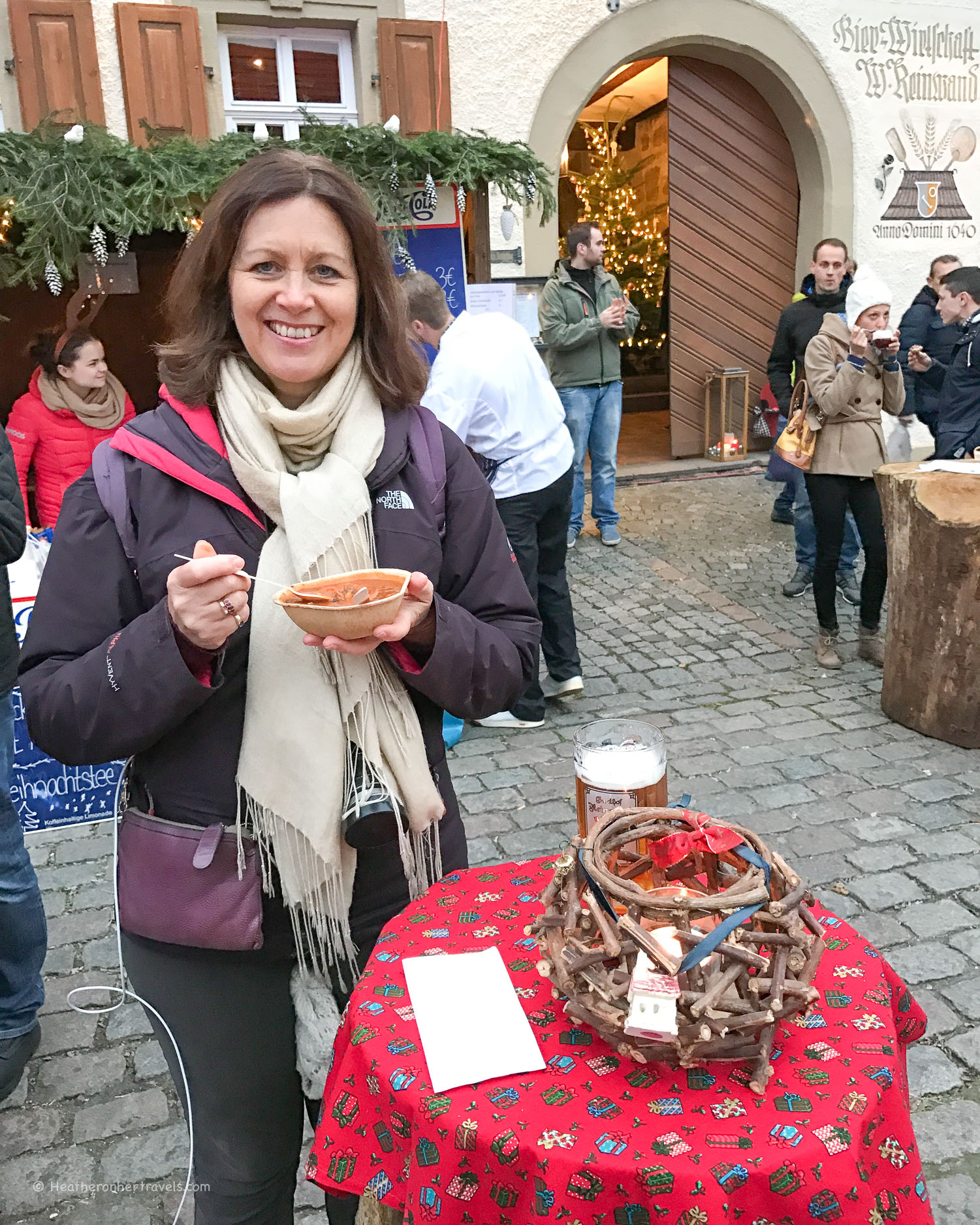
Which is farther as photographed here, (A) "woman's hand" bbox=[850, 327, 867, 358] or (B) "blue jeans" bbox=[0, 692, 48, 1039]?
(A) "woman's hand" bbox=[850, 327, 867, 358]

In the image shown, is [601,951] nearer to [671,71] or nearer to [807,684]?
[807,684]

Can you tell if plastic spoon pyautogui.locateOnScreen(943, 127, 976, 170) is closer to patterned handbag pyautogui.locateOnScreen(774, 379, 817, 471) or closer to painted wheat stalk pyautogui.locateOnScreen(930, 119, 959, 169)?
painted wheat stalk pyautogui.locateOnScreen(930, 119, 959, 169)

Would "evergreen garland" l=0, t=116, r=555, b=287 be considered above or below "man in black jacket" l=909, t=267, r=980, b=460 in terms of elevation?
above

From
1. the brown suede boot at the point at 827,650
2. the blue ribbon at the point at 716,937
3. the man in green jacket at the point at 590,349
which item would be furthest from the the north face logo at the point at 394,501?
the man in green jacket at the point at 590,349

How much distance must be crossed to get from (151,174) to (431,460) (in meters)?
4.00

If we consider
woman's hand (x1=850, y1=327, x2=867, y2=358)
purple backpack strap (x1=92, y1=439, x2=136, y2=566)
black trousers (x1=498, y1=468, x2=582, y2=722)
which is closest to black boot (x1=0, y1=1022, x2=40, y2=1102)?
purple backpack strap (x1=92, y1=439, x2=136, y2=566)

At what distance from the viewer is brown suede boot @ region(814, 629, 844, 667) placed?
5.46 m

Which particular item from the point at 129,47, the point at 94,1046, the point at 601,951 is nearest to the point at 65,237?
the point at 129,47

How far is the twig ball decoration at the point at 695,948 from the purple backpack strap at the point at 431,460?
0.66m

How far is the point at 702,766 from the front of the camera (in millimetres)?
4379

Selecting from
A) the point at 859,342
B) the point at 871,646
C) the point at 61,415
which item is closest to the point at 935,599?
the point at 871,646

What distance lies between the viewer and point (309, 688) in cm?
159

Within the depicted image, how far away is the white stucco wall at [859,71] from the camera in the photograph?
8.46 meters

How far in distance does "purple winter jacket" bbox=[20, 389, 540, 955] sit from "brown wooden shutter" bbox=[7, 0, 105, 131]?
6696 millimetres
